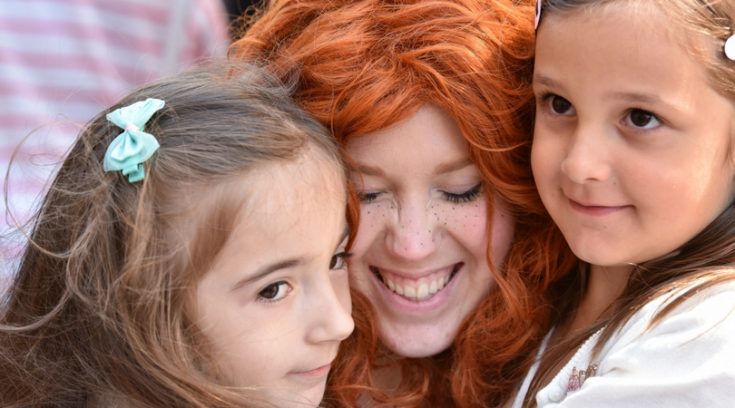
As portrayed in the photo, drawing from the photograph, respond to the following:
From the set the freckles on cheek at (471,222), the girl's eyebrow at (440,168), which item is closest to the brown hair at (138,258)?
the girl's eyebrow at (440,168)

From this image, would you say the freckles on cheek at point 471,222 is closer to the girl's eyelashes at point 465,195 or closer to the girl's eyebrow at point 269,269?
the girl's eyelashes at point 465,195

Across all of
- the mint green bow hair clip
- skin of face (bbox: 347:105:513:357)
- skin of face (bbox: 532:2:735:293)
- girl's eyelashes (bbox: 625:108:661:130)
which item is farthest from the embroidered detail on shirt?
the mint green bow hair clip

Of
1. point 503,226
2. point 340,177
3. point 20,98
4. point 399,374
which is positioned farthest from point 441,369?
point 20,98

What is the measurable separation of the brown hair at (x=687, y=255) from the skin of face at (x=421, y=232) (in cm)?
25

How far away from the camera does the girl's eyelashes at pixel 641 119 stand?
1840 mm

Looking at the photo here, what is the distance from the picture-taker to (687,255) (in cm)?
198

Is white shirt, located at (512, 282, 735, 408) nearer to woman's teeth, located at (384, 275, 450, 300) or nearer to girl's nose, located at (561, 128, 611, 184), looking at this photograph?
girl's nose, located at (561, 128, 611, 184)

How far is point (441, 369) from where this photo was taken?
7.97 feet

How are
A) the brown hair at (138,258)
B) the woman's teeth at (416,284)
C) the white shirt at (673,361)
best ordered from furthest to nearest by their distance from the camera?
the woman's teeth at (416,284)
the brown hair at (138,258)
the white shirt at (673,361)

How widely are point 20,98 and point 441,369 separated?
181 cm

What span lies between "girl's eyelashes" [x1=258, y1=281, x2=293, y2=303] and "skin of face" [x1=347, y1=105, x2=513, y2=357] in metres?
0.30

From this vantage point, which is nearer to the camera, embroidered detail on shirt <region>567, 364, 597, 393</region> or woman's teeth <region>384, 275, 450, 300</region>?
embroidered detail on shirt <region>567, 364, 597, 393</region>

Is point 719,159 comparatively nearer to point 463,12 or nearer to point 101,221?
point 463,12

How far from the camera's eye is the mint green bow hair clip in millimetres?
1857
